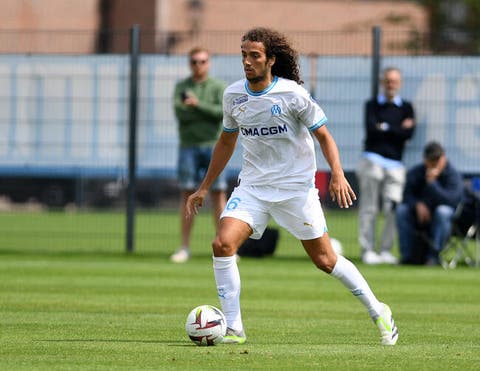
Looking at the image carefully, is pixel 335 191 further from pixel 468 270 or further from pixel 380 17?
pixel 380 17

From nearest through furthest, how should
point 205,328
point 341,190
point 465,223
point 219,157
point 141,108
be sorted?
point 205,328 → point 341,190 → point 219,157 → point 465,223 → point 141,108

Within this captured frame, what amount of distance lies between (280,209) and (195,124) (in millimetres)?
7781

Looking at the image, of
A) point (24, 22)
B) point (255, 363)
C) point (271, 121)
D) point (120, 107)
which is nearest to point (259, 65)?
point (271, 121)

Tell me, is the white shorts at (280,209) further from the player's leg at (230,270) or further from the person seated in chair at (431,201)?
the person seated in chair at (431,201)

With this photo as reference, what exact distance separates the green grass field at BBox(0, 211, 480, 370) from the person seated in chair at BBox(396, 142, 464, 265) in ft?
1.58

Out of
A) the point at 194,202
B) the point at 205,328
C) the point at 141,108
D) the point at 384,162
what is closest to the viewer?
the point at 205,328

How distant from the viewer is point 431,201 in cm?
1692

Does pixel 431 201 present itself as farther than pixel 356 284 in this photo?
Yes

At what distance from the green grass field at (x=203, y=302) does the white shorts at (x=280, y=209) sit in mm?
797

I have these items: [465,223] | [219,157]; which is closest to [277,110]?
[219,157]

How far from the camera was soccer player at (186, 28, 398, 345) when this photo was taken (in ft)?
30.9

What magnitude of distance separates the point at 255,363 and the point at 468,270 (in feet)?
29.5

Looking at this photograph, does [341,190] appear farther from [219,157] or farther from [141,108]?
[141,108]

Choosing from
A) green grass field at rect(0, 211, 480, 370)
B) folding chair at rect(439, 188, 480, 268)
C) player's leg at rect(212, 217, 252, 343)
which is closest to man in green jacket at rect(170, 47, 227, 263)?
green grass field at rect(0, 211, 480, 370)
